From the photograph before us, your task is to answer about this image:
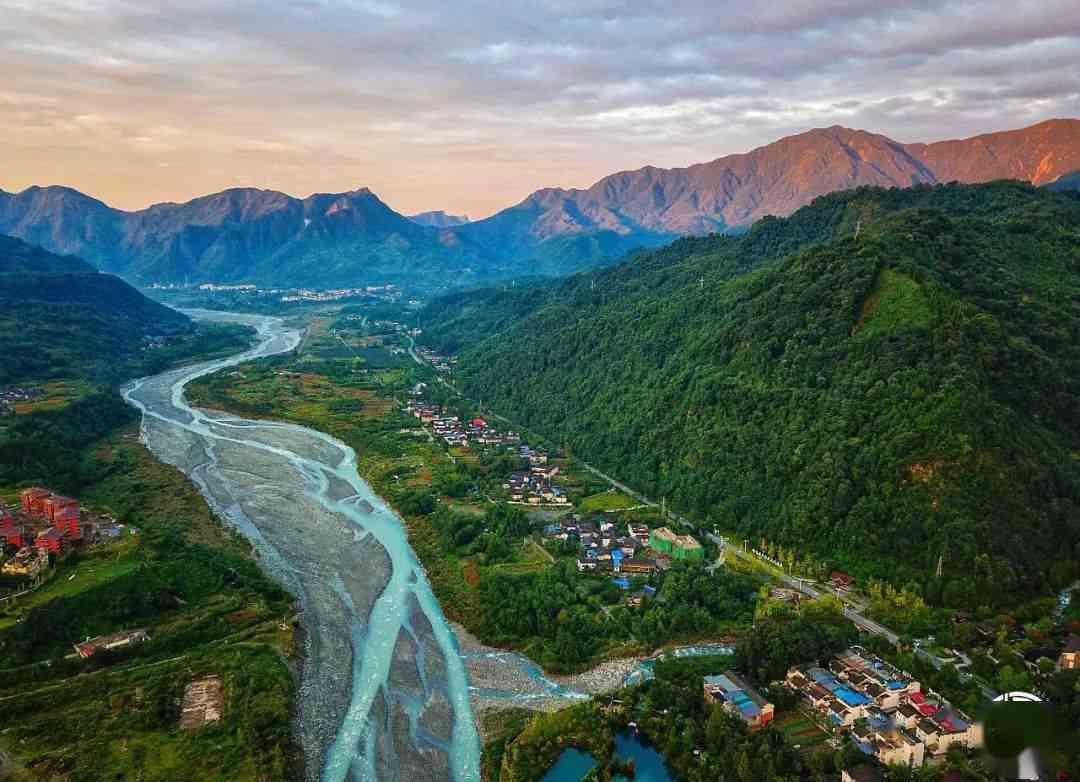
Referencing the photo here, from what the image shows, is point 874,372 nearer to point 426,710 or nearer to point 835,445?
point 835,445

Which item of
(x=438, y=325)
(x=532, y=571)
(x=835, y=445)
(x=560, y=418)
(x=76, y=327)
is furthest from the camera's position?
(x=438, y=325)

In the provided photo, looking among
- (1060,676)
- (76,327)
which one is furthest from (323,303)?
(1060,676)

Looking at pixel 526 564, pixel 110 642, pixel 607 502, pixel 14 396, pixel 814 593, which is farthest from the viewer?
pixel 14 396

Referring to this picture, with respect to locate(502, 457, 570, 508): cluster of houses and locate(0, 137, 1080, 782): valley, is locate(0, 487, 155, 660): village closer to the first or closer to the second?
locate(0, 137, 1080, 782): valley

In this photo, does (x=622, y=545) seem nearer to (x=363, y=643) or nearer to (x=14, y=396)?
(x=363, y=643)

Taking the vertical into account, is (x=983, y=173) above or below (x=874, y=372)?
above

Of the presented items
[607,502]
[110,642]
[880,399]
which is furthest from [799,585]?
[110,642]
